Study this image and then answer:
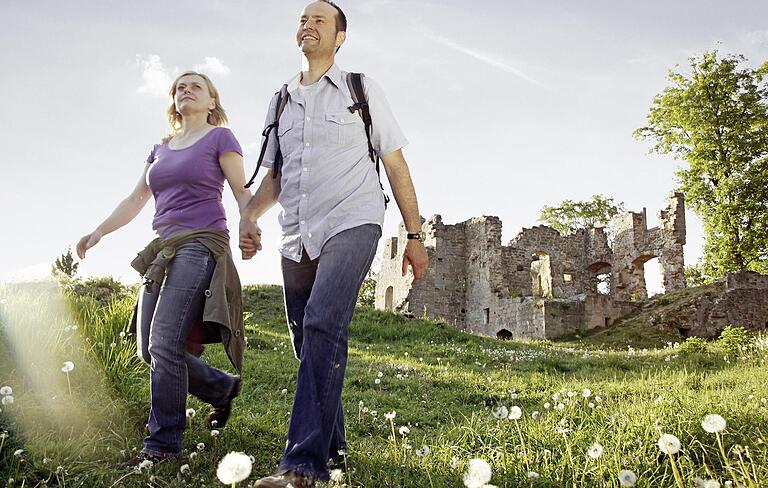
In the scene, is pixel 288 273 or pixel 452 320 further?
pixel 452 320

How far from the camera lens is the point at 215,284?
3668mm

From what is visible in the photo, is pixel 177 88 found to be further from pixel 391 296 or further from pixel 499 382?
pixel 391 296

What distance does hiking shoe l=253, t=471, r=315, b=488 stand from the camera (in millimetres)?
2520

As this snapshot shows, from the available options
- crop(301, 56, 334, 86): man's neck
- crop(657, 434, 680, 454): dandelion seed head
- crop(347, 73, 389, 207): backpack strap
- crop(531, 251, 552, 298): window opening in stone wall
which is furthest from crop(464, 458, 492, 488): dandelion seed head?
crop(531, 251, 552, 298): window opening in stone wall

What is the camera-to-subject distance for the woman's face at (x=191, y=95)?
4.12 m

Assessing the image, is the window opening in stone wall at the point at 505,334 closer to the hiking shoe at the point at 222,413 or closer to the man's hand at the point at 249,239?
the hiking shoe at the point at 222,413

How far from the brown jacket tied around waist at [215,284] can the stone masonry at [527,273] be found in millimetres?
19808

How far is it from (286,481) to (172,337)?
1309 mm

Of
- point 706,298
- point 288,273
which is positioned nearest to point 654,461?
point 288,273

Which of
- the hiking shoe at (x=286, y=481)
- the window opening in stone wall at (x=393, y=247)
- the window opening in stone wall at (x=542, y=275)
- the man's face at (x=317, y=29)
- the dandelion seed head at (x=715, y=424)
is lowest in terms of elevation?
the hiking shoe at (x=286, y=481)

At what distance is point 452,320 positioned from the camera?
26906 mm

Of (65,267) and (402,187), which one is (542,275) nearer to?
(65,267)

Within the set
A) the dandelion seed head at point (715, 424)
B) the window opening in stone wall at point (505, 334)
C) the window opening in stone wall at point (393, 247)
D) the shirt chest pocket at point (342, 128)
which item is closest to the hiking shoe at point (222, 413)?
the shirt chest pocket at point (342, 128)

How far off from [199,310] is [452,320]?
933 inches
